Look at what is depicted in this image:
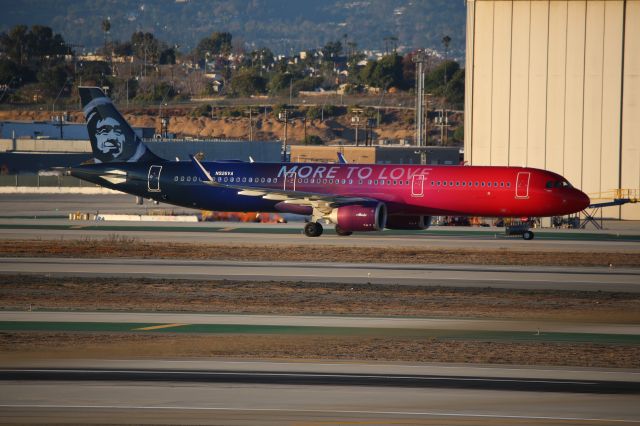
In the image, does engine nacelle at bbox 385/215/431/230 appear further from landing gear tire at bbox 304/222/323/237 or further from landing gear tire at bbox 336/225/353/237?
landing gear tire at bbox 304/222/323/237

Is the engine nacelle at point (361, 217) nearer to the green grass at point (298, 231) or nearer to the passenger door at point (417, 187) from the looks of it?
the passenger door at point (417, 187)

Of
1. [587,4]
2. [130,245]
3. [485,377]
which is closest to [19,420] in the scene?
[485,377]

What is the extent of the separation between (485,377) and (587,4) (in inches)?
2147

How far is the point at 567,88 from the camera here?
238 ft

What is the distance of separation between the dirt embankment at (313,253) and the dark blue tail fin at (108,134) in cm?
1103

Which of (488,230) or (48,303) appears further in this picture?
(488,230)

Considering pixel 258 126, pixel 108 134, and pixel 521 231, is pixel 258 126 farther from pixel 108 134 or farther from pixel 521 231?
pixel 521 231

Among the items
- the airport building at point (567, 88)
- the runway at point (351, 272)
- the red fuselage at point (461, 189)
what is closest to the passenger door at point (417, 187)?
the red fuselage at point (461, 189)

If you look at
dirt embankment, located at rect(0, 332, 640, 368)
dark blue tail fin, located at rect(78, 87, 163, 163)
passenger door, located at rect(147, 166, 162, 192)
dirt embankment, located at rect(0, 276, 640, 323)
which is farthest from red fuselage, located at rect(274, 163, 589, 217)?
dirt embankment, located at rect(0, 332, 640, 368)

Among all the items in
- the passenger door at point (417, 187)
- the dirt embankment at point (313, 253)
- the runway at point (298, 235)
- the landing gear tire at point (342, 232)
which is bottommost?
the dirt embankment at point (313, 253)

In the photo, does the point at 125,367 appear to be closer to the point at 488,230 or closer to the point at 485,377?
the point at 485,377

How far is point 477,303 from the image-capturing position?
33375 millimetres

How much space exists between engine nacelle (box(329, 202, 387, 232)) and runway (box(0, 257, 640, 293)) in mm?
8904

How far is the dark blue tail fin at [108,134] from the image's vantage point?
60.5m
